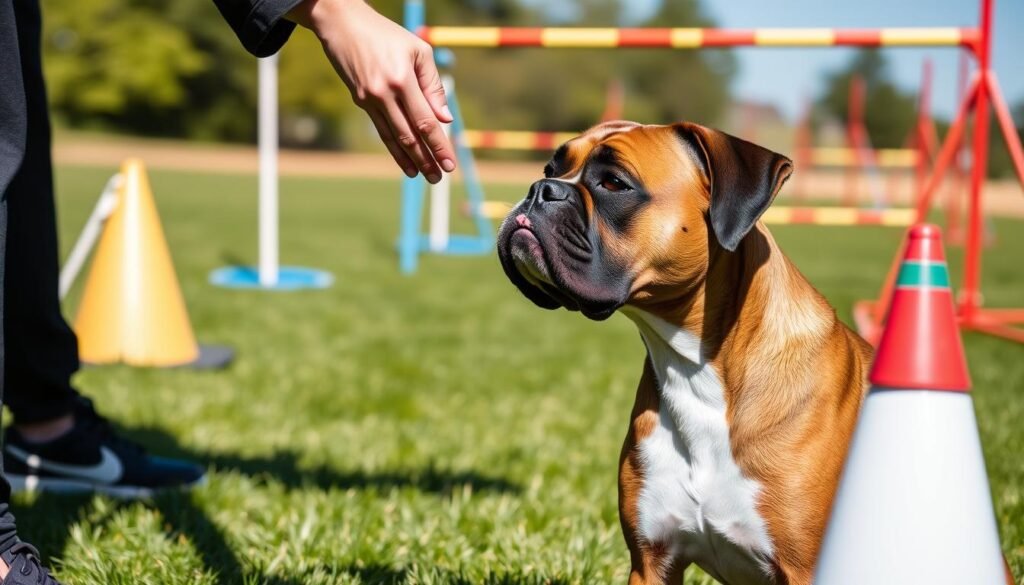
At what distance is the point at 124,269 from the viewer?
19.0ft

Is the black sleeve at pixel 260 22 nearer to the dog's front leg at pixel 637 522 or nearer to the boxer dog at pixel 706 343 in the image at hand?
the boxer dog at pixel 706 343

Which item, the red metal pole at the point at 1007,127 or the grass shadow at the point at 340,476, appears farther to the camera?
the red metal pole at the point at 1007,127

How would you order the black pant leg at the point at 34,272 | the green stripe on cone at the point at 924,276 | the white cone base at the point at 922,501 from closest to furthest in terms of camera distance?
the white cone base at the point at 922,501, the green stripe on cone at the point at 924,276, the black pant leg at the point at 34,272

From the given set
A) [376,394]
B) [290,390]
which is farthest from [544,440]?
[290,390]

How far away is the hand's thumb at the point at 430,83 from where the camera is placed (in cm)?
196

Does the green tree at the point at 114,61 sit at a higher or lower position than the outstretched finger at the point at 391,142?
higher

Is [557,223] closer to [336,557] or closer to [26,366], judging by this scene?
[336,557]

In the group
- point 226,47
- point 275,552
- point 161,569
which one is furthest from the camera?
point 226,47

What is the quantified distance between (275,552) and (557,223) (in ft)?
4.47

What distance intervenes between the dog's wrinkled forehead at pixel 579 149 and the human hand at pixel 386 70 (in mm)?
639

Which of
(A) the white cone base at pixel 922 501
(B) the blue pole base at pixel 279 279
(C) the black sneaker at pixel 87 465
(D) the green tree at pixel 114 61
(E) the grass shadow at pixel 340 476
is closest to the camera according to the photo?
(A) the white cone base at pixel 922 501

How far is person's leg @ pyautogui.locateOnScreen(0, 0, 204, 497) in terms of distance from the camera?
9.90ft

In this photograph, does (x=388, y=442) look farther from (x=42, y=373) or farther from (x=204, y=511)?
(x=42, y=373)

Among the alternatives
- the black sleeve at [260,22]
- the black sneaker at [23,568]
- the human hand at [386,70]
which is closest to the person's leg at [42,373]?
the black sleeve at [260,22]
